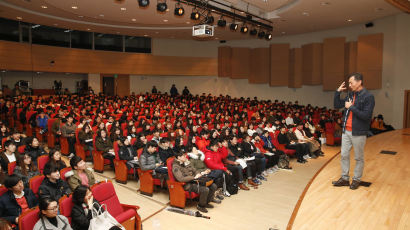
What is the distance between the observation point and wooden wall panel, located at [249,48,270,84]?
63.5 feet

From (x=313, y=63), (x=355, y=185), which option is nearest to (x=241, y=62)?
(x=313, y=63)

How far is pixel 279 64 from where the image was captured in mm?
18625

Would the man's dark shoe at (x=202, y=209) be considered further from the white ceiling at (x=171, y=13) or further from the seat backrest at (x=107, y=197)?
the white ceiling at (x=171, y=13)

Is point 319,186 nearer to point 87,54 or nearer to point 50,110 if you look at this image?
point 50,110

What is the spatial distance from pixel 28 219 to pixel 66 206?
0.47 metres

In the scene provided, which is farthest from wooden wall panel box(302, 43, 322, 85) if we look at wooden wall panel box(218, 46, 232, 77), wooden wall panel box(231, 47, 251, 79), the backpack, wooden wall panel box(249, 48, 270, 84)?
the backpack

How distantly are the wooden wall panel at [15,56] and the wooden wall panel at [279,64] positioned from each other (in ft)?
47.4

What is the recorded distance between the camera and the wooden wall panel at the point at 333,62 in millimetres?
15500

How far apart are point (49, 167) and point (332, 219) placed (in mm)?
3815

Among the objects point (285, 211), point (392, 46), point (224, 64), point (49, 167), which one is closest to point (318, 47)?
point (392, 46)

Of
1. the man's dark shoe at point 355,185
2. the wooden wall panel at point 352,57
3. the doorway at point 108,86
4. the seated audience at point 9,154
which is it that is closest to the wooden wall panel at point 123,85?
the doorway at point 108,86

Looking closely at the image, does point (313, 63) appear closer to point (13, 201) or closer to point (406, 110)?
point (406, 110)

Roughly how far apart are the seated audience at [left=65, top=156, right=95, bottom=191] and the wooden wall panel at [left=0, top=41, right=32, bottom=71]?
1358cm

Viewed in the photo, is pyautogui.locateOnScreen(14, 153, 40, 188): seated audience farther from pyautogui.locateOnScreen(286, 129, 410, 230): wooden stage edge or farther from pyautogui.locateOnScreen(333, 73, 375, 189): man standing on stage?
pyautogui.locateOnScreen(333, 73, 375, 189): man standing on stage
